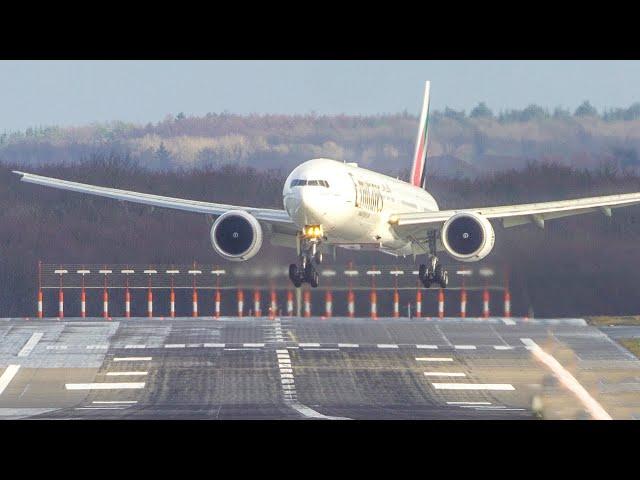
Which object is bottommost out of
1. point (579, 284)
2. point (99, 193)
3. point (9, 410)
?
point (9, 410)

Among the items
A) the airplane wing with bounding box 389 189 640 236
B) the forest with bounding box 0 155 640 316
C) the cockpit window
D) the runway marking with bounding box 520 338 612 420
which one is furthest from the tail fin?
the cockpit window

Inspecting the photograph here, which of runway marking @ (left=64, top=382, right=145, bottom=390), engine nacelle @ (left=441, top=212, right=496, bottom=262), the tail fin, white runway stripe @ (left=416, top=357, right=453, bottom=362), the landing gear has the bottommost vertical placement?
runway marking @ (left=64, top=382, right=145, bottom=390)

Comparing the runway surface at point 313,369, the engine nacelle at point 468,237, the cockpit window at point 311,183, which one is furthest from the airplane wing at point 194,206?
the runway surface at point 313,369

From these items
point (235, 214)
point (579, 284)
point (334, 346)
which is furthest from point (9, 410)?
point (579, 284)

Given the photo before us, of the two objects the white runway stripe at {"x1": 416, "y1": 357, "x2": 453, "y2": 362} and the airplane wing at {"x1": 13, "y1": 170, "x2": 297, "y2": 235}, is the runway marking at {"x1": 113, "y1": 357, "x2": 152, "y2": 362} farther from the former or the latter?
the white runway stripe at {"x1": 416, "y1": 357, "x2": 453, "y2": 362}

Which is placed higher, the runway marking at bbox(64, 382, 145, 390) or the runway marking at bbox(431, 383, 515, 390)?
the runway marking at bbox(64, 382, 145, 390)

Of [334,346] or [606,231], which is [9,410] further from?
[606,231]

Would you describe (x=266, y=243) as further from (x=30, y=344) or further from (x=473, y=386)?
(x=473, y=386)

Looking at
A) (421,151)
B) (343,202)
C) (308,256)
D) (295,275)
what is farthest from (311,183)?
(421,151)
